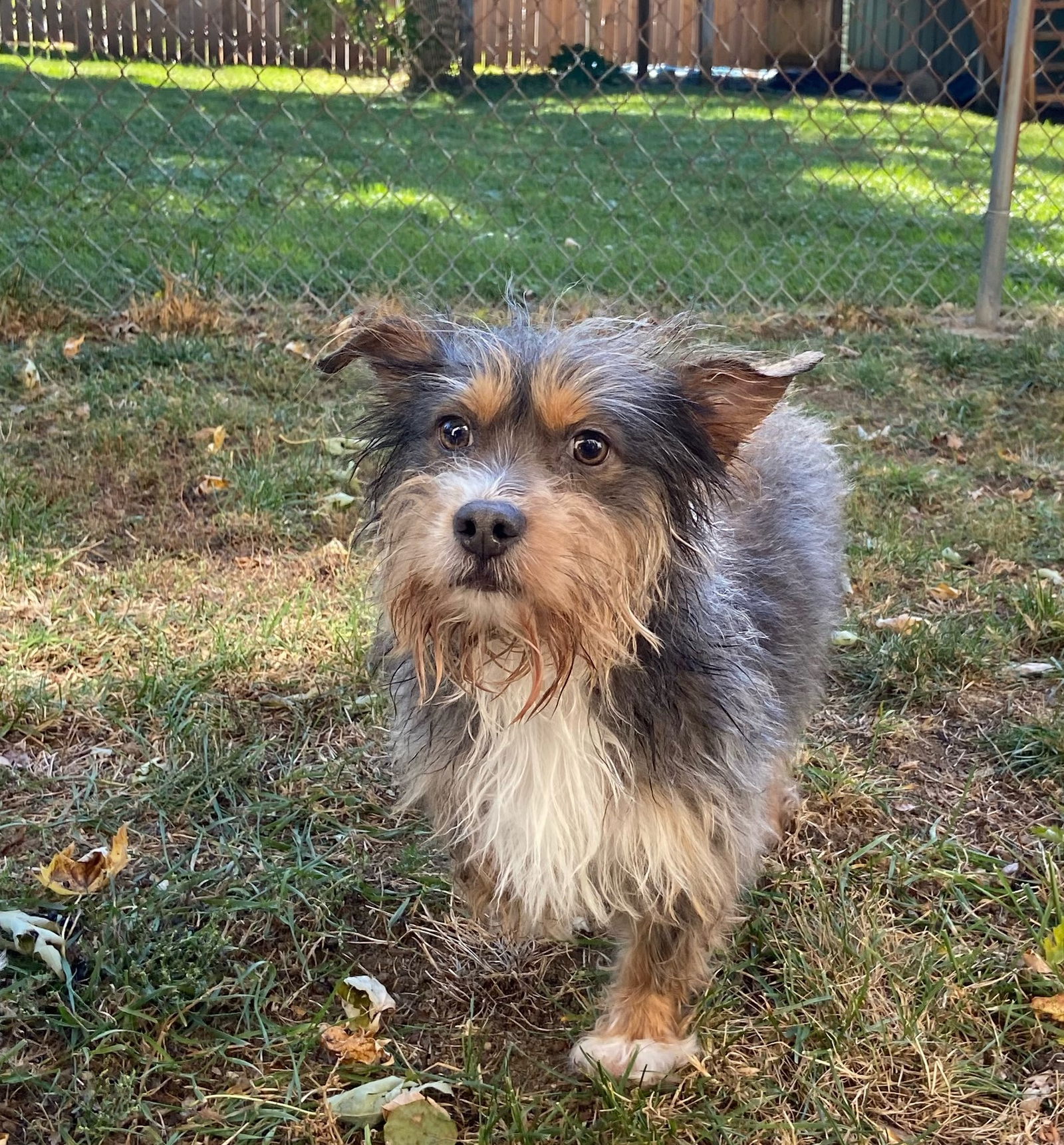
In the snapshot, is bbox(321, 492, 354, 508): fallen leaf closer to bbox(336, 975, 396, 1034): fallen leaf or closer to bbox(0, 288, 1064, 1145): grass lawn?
bbox(0, 288, 1064, 1145): grass lawn

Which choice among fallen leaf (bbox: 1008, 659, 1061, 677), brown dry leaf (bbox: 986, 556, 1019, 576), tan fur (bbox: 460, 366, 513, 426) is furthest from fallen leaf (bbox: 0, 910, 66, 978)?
brown dry leaf (bbox: 986, 556, 1019, 576)

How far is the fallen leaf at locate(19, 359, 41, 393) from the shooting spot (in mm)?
5473

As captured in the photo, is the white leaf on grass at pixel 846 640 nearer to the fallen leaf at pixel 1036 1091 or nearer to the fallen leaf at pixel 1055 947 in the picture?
the fallen leaf at pixel 1055 947

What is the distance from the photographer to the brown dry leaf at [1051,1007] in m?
2.45

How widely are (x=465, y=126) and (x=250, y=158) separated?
339cm

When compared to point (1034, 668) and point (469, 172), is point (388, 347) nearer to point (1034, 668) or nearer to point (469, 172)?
point (1034, 668)

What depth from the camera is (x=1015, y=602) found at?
13.4 ft

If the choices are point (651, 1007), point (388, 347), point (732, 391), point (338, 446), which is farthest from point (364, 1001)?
point (338, 446)

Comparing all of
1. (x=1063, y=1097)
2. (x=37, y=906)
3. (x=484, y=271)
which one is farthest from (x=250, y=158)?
(x=1063, y=1097)

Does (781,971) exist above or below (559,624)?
below

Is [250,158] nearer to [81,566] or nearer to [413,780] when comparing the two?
[81,566]

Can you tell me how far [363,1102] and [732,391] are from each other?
1564mm

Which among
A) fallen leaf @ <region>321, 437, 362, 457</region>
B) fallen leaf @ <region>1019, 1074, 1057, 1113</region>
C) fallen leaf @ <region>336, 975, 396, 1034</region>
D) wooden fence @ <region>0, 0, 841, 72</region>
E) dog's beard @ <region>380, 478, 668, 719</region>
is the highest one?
wooden fence @ <region>0, 0, 841, 72</region>

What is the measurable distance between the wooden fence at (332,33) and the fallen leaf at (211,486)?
3.80m
